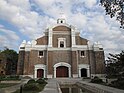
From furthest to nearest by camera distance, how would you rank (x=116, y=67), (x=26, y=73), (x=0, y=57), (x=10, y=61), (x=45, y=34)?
1. (x=10, y=61)
2. (x=0, y=57)
3. (x=45, y=34)
4. (x=26, y=73)
5. (x=116, y=67)

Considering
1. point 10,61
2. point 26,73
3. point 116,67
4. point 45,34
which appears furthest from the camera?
point 10,61

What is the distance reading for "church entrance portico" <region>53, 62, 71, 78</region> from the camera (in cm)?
3928

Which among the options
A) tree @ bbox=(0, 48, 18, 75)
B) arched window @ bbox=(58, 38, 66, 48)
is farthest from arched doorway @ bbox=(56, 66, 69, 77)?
tree @ bbox=(0, 48, 18, 75)

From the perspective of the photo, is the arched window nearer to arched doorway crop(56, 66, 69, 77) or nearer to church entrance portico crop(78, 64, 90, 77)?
arched doorway crop(56, 66, 69, 77)

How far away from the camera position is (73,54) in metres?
39.3

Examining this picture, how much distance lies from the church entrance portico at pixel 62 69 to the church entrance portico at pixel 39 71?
2714mm

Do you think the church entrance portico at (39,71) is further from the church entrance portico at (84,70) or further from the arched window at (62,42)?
the church entrance portico at (84,70)

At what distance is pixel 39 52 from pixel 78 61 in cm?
902

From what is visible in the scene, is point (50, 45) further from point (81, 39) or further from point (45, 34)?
point (81, 39)

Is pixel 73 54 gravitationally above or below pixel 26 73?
above

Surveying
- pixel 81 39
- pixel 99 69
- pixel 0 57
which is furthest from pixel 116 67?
pixel 0 57

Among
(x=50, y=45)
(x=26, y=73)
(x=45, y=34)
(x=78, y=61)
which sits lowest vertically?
(x=26, y=73)

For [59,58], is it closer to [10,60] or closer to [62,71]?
[62,71]

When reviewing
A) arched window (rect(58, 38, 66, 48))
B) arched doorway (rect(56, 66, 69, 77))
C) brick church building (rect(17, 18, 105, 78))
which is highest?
arched window (rect(58, 38, 66, 48))
